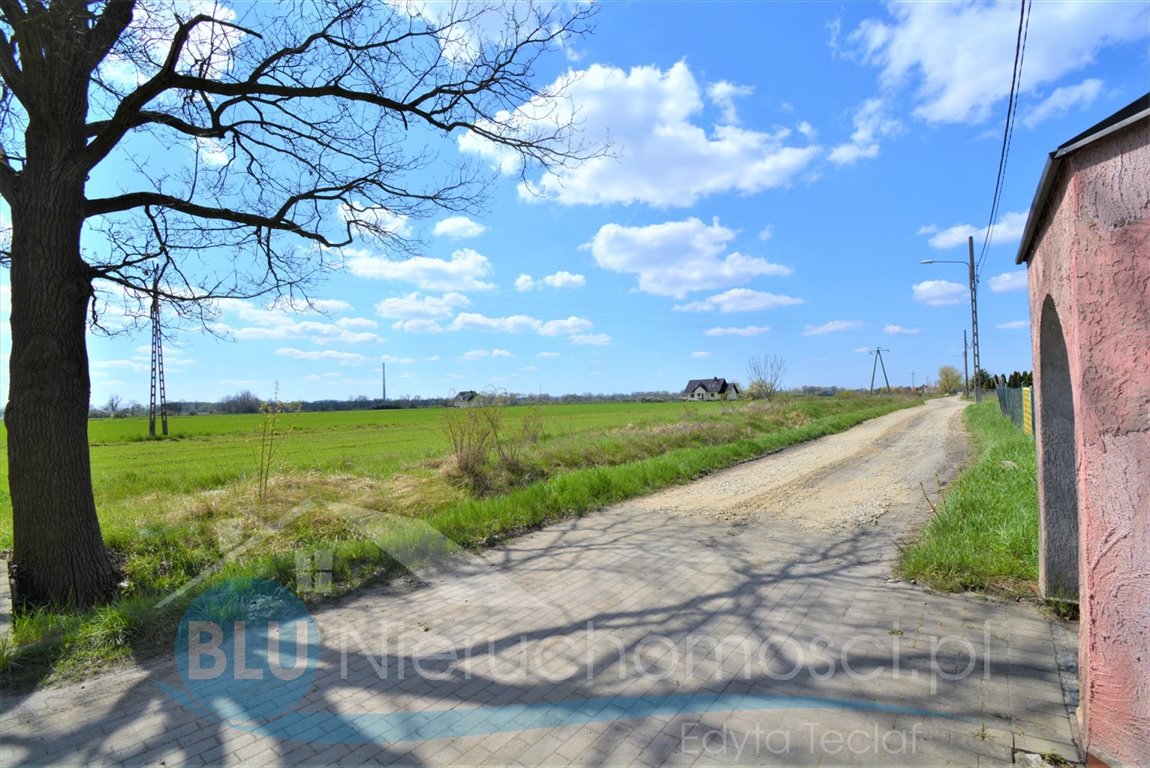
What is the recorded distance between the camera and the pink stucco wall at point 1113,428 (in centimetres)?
245

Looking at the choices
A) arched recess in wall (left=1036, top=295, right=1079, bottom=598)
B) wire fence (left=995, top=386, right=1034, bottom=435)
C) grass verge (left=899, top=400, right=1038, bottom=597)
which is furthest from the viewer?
wire fence (left=995, top=386, right=1034, bottom=435)

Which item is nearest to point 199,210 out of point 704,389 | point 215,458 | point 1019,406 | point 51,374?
point 51,374

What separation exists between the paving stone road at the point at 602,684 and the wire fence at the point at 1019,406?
41.9ft

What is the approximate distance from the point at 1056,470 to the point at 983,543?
1.49m

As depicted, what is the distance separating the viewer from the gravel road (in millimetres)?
8375

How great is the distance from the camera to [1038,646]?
12.6 feet

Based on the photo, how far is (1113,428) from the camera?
2537mm

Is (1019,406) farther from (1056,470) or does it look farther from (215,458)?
(215,458)

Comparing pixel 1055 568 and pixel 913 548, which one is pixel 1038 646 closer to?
pixel 1055 568

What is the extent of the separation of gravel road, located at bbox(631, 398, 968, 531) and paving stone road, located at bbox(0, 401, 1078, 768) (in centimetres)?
283

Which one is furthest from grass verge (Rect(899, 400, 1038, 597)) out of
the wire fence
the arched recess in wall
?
the wire fence

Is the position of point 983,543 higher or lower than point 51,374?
lower

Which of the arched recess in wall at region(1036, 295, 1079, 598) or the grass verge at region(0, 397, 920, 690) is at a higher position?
the arched recess in wall at region(1036, 295, 1079, 598)

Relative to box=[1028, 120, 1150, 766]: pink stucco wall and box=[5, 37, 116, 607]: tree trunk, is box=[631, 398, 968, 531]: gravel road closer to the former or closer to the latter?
box=[1028, 120, 1150, 766]: pink stucco wall
